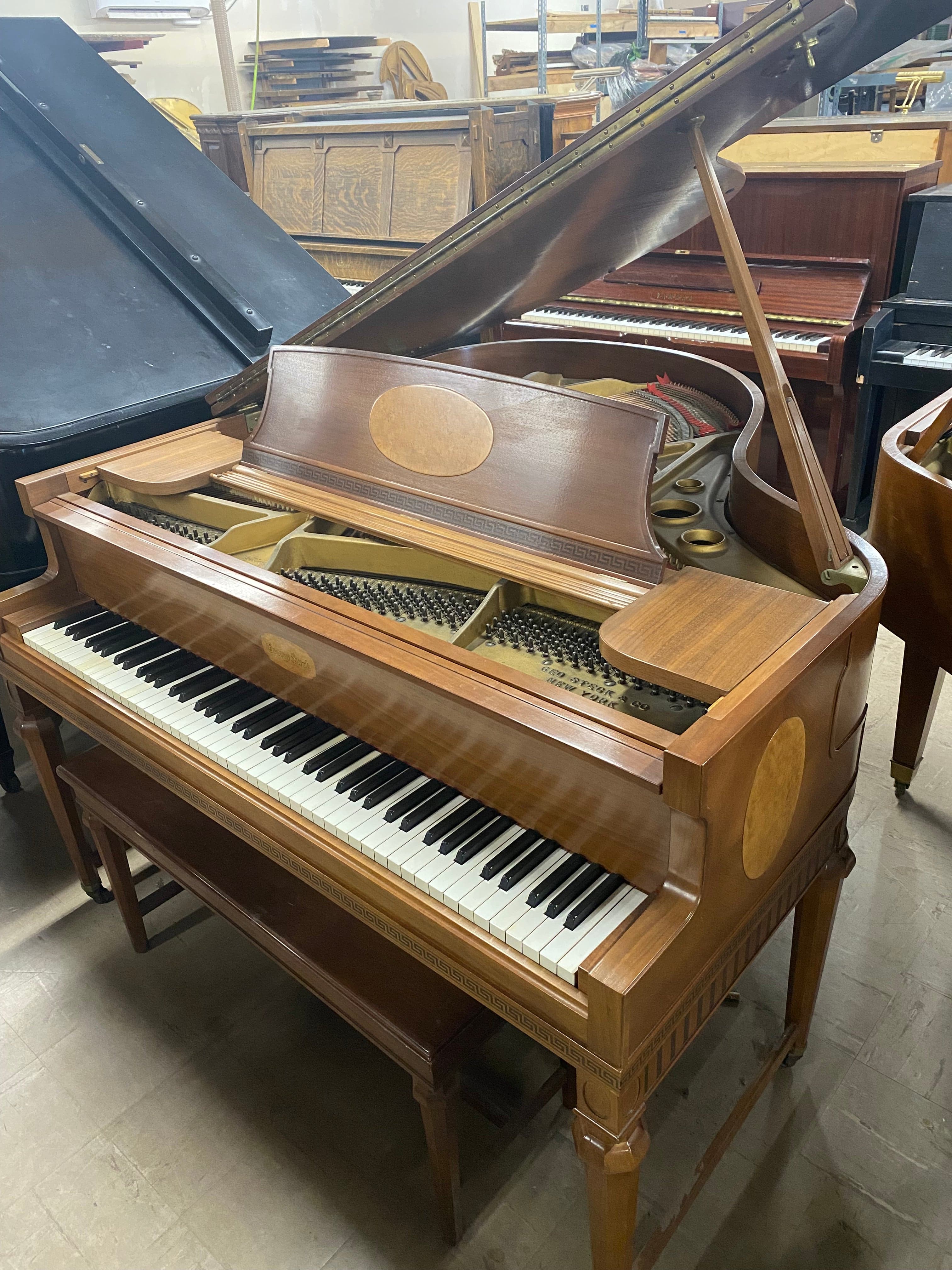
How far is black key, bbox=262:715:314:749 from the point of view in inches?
81.8

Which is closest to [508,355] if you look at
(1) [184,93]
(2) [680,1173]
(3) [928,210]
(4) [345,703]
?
(4) [345,703]

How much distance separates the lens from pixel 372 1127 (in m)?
2.31

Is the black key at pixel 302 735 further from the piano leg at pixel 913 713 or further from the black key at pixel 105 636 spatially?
the piano leg at pixel 913 713

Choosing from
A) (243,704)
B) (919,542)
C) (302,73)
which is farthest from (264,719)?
(302,73)

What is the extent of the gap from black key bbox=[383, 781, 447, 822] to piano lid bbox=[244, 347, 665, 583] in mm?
540

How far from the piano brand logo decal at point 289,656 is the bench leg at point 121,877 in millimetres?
843

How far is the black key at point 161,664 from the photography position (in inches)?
94.1

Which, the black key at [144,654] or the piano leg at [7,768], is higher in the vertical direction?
the black key at [144,654]

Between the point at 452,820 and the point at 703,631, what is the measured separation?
1.94 ft

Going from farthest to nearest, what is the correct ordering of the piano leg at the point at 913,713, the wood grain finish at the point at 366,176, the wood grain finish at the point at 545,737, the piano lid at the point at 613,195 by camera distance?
the wood grain finish at the point at 366,176 < the piano leg at the point at 913,713 < the piano lid at the point at 613,195 < the wood grain finish at the point at 545,737

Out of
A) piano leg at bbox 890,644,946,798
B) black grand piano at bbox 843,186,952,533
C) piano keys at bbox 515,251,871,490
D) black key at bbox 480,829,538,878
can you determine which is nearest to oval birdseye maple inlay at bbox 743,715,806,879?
black key at bbox 480,829,538,878

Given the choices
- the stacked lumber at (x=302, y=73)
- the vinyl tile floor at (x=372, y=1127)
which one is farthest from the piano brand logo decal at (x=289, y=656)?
the stacked lumber at (x=302, y=73)

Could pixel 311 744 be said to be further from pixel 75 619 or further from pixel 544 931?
pixel 75 619

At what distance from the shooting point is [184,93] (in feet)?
28.7
